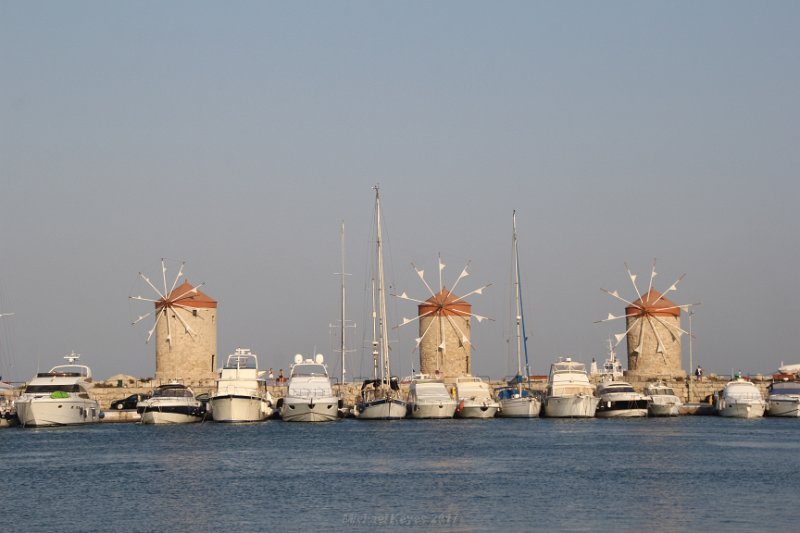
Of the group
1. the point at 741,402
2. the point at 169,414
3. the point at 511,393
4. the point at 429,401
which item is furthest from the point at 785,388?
the point at 169,414

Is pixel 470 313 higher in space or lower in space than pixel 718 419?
higher

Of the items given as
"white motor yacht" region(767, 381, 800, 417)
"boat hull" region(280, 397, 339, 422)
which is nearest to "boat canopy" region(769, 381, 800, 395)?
"white motor yacht" region(767, 381, 800, 417)

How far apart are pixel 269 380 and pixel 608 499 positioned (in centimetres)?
5290

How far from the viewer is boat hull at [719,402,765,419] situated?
229 feet

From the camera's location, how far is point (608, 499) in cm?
3488

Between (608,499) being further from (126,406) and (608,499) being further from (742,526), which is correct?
(126,406)

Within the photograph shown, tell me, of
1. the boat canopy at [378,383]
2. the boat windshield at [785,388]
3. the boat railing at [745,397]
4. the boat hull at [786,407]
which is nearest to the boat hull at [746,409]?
the boat railing at [745,397]

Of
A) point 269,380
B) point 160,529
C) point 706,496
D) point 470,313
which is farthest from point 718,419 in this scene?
point 160,529

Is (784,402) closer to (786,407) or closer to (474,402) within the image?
(786,407)

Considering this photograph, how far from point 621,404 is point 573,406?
2.66 meters

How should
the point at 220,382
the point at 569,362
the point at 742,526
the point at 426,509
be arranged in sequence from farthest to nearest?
the point at 569,362 < the point at 220,382 < the point at 426,509 < the point at 742,526

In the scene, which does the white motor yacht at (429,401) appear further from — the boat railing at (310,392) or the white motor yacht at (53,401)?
the white motor yacht at (53,401)

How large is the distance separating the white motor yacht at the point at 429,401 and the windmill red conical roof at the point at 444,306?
62.9 ft

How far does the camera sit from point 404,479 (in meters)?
40.1
